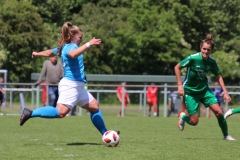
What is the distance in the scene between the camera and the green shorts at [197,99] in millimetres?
11227

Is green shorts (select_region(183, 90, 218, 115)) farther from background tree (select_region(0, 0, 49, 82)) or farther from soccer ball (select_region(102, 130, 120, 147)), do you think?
background tree (select_region(0, 0, 49, 82))

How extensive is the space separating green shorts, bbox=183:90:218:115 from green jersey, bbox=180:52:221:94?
8cm

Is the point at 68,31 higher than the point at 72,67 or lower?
higher

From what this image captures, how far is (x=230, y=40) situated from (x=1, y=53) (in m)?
16.2

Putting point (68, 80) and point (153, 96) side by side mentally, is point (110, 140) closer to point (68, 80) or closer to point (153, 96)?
point (68, 80)

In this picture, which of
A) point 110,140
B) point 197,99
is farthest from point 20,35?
point 110,140

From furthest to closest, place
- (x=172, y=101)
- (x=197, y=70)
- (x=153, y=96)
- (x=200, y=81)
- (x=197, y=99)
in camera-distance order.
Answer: (x=172, y=101) < (x=153, y=96) < (x=197, y=99) < (x=200, y=81) < (x=197, y=70)

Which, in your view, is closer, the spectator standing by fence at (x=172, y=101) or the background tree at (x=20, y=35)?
the spectator standing by fence at (x=172, y=101)

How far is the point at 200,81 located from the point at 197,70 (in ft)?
0.75

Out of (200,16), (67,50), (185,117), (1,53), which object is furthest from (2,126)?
(200,16)

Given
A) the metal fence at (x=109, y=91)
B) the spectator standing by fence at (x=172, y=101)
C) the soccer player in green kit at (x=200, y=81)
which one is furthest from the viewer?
the spectator standing by fence at (x=172, y=101)

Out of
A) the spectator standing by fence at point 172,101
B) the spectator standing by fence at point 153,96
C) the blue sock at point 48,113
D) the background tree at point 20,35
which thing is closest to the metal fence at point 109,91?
the spectator standing by fence at point 153,96

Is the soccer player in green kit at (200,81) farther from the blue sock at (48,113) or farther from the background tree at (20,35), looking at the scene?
the background tree at (20,35)

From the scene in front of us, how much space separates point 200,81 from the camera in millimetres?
11211
